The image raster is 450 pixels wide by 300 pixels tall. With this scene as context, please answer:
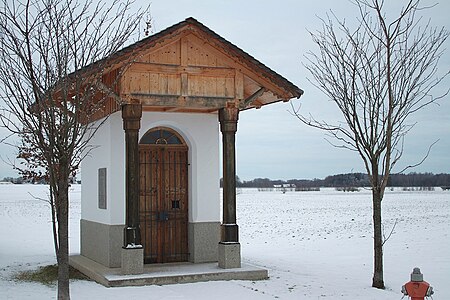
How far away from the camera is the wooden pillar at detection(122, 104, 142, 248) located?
492 inches

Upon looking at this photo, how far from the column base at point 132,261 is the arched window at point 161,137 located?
3005 mm

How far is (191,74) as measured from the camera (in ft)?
43.6

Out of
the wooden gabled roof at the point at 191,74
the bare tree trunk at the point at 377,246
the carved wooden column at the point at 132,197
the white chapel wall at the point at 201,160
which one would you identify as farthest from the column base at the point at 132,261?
the bare tree trunk at the point at 377,246

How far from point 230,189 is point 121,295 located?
358 centimetres

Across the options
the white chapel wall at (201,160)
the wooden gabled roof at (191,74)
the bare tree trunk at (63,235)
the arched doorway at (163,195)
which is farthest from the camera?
the white chapel wall at (201,160)

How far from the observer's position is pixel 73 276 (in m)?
13.4

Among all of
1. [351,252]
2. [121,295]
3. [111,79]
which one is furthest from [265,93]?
[351,252]

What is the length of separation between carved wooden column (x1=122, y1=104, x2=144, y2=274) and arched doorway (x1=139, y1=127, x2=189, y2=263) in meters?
1.80

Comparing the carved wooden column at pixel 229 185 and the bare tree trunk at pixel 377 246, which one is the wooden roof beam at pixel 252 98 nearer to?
the carved wooden column at pixel 229 185

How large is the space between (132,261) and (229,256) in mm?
2042

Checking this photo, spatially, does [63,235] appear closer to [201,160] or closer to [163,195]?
[163,195]

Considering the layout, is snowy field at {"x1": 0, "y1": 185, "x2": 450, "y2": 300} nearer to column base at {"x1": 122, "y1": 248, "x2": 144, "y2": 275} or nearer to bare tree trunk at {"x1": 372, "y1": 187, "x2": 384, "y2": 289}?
bare tree trunk at {"x1": 372, "y1": 187, "x2": 384, "y2": 289}

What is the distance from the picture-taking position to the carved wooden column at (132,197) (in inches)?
486

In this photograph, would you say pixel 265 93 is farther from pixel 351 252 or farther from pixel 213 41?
pixel 351 252
